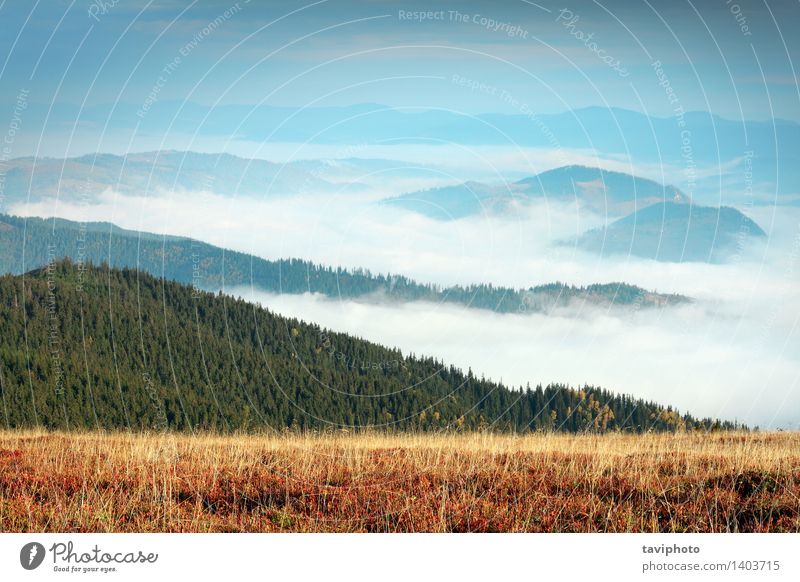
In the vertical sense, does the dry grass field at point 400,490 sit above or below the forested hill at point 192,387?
above

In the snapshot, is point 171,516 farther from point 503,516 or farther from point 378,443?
point 378,443

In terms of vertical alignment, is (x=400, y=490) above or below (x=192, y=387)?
above

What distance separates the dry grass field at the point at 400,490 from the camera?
53.9ft

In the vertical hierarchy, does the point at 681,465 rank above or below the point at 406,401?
above

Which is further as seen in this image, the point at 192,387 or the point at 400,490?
the point at 192,387

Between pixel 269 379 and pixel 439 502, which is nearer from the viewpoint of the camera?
pixel 439 502

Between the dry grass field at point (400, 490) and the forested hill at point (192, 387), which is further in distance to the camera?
the forested hill at point (192, 387)

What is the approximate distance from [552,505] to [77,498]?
28.0ft

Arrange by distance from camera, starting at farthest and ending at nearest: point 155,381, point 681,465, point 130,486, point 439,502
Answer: point 155,381
point 681,465
point 130,486
point 439,502

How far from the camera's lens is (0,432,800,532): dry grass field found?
53.9ft

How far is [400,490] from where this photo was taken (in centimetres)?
1764
